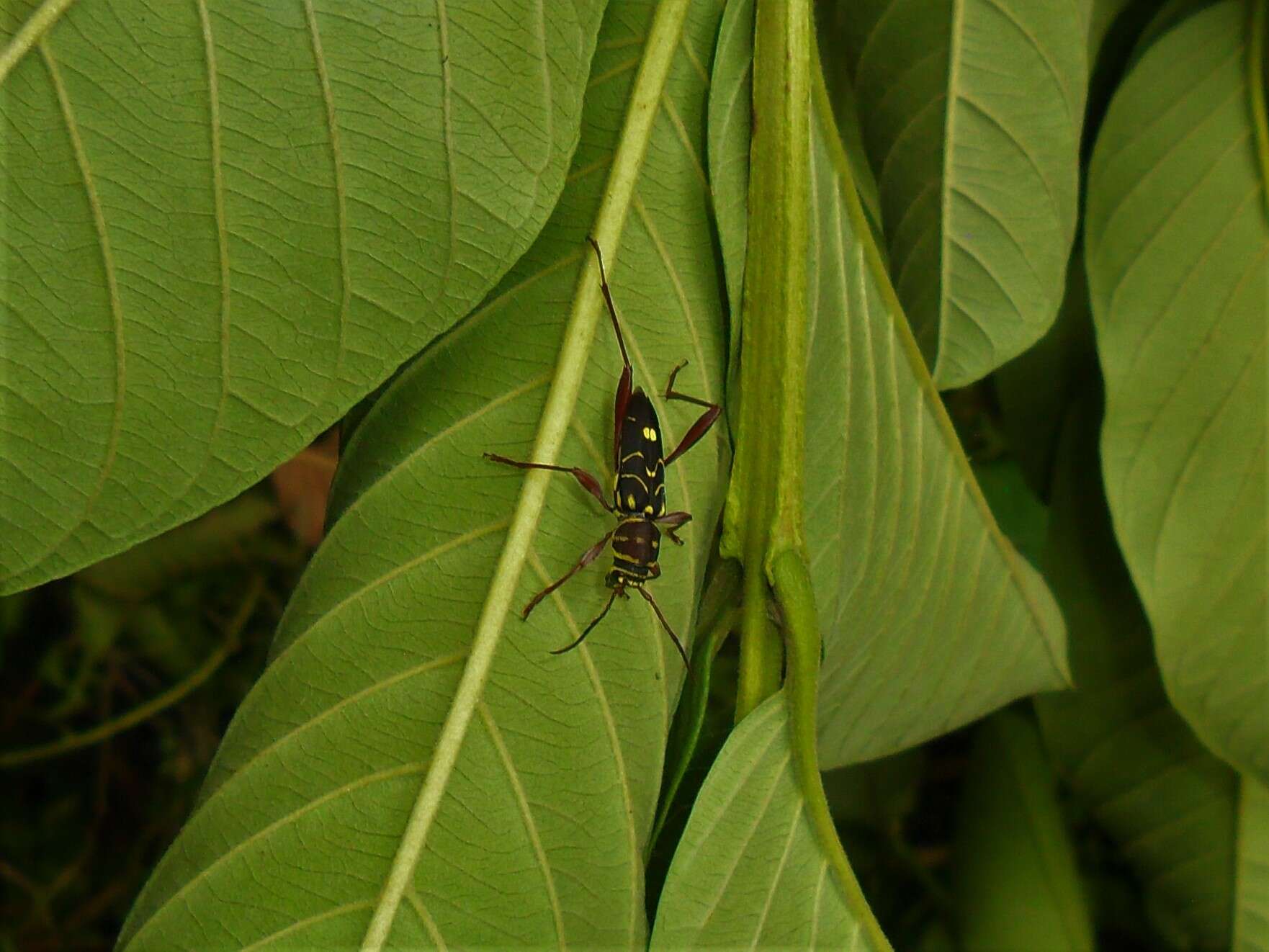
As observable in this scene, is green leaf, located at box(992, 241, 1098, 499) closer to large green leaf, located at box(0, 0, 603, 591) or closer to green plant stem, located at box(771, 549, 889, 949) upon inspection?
green plant stem, located at box(771, 549, 889, 949)

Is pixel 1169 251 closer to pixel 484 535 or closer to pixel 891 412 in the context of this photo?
pixel 891 412

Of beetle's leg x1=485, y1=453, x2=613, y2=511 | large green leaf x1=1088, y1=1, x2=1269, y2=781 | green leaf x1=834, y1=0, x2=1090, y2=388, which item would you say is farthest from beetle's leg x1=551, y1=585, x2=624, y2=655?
large green leaf x1=1088, y1=1, x2=1269, y2=781

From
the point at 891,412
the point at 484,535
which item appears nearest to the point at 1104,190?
the point at 891,412

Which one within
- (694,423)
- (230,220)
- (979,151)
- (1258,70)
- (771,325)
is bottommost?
(694,423)

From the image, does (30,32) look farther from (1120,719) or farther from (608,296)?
(1120,719)

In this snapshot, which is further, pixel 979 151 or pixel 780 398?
pixel 979 151

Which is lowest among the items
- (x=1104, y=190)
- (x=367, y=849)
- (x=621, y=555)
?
(x=367, y=849)

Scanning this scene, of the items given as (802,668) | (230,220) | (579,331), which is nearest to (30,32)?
(230,220)
